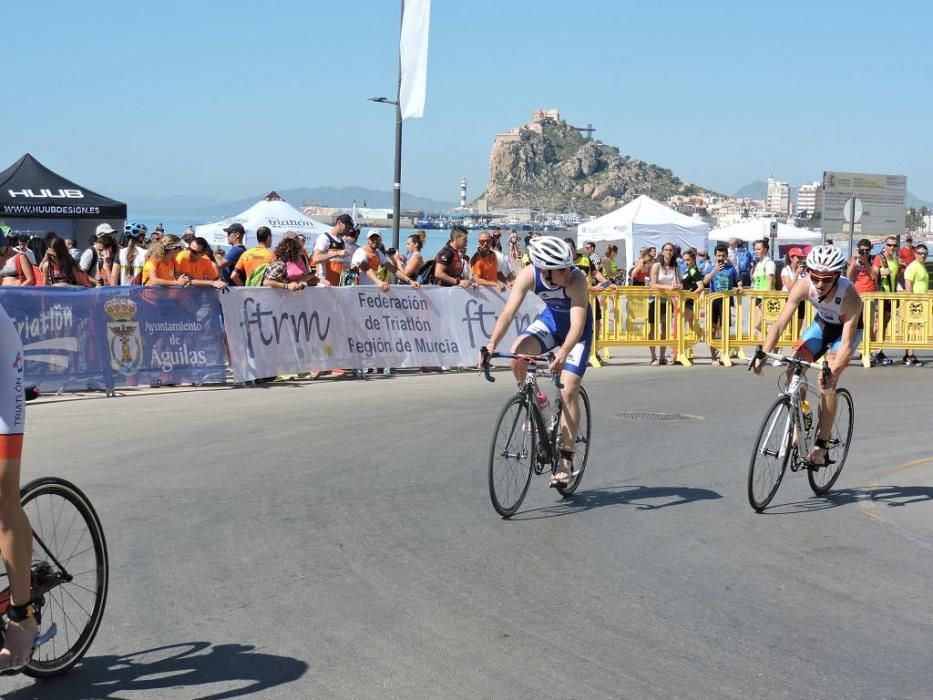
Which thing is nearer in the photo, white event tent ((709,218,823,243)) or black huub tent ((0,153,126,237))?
black huub tent ((0,153,126,237))

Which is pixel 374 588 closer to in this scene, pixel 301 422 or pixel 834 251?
pixel 834 251

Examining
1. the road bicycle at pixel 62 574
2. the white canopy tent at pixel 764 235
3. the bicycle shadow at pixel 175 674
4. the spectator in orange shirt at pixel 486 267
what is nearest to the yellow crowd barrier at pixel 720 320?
the spectator in orange shirt at pixel 486 267

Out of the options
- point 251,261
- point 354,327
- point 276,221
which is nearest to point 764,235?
point 276,221

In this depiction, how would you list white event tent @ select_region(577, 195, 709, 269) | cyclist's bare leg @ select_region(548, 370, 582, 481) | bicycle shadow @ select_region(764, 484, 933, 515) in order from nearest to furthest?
1. cyclist's bare leg @ select_region(548, 370, 582, 481)
2. bicycle shadow @ select_region(764, 484, 933, 515)
3. white event tent @ select_region(577, 195, 709, 269)

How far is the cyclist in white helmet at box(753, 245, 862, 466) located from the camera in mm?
8984

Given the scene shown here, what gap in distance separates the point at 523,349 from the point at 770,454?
77.0 inches

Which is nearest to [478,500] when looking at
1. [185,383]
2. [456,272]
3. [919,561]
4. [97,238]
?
[919,561]

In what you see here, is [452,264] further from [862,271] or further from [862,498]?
[862,498]

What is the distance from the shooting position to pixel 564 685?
16.8 ft

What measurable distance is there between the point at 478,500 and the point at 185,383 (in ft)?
24.5

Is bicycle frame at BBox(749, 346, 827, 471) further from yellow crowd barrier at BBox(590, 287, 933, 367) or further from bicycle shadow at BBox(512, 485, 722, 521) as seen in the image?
yellow crowd barrier at BBox(590, 287, 933, 367)

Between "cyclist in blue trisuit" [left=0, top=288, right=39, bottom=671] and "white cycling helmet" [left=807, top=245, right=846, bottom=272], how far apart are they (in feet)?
19.9

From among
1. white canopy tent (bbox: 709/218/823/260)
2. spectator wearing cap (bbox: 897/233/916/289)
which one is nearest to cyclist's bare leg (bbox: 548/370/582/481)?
spectator wearing cap (bbox: 897/233/916/289)

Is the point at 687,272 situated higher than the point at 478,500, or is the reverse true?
the point at 687,272
